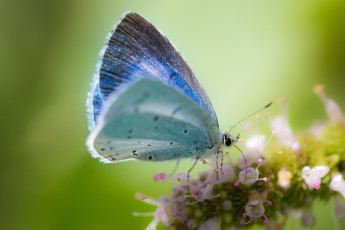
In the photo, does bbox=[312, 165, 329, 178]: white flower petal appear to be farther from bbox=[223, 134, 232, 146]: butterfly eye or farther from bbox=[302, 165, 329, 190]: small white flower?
bbox=[223, 134, 232, 146]: butterfly eye

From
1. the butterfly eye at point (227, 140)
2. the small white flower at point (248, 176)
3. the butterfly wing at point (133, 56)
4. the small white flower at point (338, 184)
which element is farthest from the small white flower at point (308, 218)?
the butterfly wing at point (133, 56)

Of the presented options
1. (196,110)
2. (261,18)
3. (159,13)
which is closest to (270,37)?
(261,18)

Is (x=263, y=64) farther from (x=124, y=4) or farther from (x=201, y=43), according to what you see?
(x=124, y=4)

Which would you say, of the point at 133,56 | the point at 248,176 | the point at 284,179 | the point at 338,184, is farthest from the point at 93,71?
the point at 338,184

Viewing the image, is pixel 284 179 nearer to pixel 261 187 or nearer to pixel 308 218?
pixel 261 187

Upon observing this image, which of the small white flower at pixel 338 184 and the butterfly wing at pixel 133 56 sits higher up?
the butterfly wing at pixel 133 56

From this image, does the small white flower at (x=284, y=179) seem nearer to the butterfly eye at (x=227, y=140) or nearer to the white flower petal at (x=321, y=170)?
the white flower petal at (x=321, y=170)

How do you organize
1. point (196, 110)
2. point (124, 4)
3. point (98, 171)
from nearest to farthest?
1. point (196, 110)
2. point (98, 171)
3. point (124, 4)
